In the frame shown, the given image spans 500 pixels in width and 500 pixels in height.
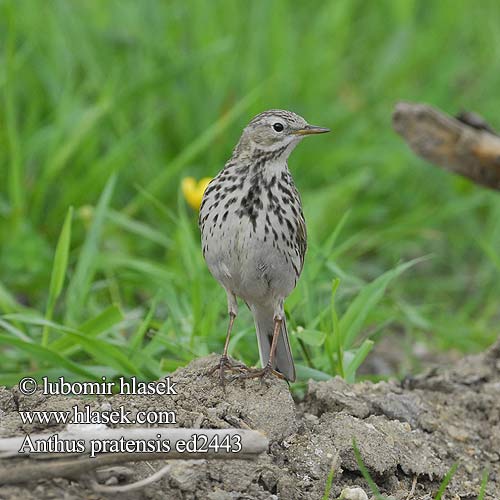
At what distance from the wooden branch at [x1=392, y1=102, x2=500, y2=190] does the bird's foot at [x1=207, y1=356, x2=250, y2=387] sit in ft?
6.95

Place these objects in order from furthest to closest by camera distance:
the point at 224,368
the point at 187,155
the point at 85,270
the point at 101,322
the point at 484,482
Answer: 1. the point at 187,155
2. the point at 85,270
3. the point at 101,322
4. the point at 224,368
5. the point at 484,482

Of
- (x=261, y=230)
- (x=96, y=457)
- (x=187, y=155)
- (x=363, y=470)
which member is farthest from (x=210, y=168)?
(x=96, y=457)

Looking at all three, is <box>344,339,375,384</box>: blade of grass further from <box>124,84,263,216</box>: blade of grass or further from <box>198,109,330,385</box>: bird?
<box>124,84,263,216</box>: blade of grass

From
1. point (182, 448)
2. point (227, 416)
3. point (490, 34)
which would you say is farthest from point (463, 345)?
point (490, 34)

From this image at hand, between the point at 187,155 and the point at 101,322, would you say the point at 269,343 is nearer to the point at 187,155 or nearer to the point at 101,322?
the point at 101,322

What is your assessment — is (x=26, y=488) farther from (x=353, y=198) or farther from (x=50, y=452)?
(x=353, y=198)

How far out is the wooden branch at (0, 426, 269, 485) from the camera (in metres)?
3.34

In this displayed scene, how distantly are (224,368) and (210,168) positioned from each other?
3275 mm

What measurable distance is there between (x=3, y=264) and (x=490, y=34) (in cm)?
511

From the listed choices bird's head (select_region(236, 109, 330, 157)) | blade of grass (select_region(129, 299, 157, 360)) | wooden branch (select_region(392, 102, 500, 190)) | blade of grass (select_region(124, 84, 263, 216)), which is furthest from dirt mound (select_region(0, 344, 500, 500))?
blade of grass (select_region(124, 84, 263, 216))

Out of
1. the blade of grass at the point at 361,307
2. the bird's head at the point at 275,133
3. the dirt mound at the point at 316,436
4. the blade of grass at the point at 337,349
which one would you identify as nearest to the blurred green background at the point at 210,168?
the blade of grass at the point at 361,307

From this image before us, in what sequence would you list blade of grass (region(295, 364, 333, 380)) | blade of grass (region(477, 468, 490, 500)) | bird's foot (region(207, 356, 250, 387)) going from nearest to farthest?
blade of grass (region(477, 468, 490, 500))
bird's foot (region(207, 356, 250, 387))
blade of grass (region(295, 364, 333, 380))

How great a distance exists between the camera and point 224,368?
440cm

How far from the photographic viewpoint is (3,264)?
639 cm
